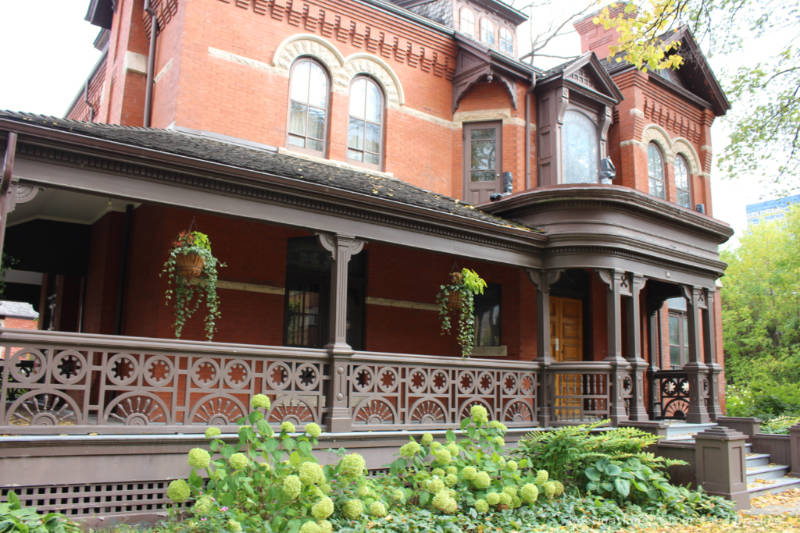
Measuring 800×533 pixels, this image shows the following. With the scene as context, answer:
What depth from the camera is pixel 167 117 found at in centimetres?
1192

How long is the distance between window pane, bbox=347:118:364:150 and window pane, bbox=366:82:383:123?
0.33 meters

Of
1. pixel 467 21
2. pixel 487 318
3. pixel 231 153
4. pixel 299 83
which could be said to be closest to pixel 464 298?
pixel 487 318

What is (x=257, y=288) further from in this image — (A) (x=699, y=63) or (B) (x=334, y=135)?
(A) (x=699, y=63)

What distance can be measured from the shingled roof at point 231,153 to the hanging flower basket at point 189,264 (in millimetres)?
1302

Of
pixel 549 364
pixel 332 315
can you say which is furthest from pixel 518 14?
pixel 332 315

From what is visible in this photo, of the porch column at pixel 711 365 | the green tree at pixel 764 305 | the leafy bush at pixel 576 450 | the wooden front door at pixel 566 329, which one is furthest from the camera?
the green tree at pixel 764 305

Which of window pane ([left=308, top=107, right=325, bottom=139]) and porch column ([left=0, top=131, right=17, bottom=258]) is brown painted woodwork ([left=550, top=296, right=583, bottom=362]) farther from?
porch column ([left=0, top=131, right=17, bottom=258])

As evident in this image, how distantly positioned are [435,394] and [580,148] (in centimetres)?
827

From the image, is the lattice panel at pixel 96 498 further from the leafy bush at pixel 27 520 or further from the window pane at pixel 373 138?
the window pane at pixel 373 138

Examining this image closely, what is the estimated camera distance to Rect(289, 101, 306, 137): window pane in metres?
12.9

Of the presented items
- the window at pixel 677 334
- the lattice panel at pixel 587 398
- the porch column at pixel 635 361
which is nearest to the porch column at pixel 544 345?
the lattice panel at pixel 587 398

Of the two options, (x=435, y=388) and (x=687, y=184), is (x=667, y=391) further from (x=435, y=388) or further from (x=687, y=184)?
(x=435, y=388)

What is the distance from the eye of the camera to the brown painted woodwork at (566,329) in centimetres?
1446

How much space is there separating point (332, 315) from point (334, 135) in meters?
5.20
